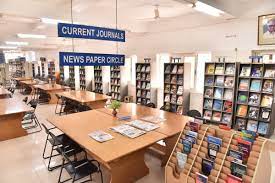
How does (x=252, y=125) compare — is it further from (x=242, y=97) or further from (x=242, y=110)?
(x=242, y=97)

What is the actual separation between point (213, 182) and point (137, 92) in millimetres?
5924

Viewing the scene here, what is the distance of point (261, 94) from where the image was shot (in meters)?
4.59

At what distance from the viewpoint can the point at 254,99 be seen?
15.4ft

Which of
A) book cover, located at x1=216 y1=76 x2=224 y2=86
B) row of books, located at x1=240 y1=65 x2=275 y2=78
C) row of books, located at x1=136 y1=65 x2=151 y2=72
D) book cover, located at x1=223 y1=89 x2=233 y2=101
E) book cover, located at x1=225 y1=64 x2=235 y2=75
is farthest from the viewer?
row of books, located at x1=136 y1=65 x2=151 y2=72

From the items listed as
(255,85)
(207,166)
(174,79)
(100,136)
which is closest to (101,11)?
(174,79)

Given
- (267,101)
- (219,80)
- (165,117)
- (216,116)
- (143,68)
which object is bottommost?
(216,116)

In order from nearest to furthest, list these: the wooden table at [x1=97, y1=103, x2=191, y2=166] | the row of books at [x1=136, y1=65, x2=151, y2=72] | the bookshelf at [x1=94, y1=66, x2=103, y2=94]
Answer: the wooden table at [x1=97, y1=103, x2=191, y2=166] → the row of books at [x1=136, y1=65, x2=151, y2=72] → the bookshelf at [x1=94, y1=66, x2=103, y2=94]

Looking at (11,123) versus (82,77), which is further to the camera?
(82,77)

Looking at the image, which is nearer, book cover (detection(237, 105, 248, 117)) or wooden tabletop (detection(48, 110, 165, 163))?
wooden tabletop (detection(48, 110, 165, 163))

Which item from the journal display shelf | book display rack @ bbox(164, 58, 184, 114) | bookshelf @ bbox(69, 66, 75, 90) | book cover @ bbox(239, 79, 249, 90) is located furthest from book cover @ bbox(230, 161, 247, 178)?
bookshelf @ bbox(69, 66, 75, 90)

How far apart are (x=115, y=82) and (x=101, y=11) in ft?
13.0

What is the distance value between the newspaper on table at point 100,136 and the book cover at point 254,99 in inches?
151

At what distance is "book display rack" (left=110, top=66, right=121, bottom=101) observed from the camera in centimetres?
873

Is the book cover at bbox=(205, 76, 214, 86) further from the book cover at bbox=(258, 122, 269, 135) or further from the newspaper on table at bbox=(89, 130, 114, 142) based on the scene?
the newspaper on table at bbox=(89, 130, 114, 142)
